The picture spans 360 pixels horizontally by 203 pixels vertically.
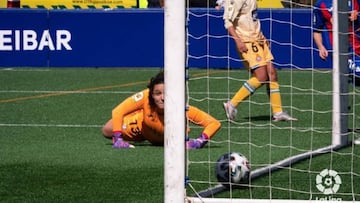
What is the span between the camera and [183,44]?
713 cm

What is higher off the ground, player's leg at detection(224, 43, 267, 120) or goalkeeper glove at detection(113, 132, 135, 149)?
player's leg at detection(224, 43, 267, 120)

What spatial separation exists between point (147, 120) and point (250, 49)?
3100 millimetres

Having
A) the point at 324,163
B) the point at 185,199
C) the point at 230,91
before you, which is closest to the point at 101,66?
the point at 230,91

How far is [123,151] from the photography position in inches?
413

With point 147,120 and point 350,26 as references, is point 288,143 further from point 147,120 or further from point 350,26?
point 350,26

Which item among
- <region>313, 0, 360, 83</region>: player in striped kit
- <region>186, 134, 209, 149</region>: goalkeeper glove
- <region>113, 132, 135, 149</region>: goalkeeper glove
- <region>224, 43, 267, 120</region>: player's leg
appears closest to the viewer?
<region>186, 134, 209, 149</region>: goalkeeper glove

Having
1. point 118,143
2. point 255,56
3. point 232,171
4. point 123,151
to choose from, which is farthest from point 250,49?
point 232,171

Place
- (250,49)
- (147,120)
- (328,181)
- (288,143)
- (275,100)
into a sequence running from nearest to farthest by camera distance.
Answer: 1. (328,181)
2. (147,120)
3. (288,143)
4. (250,49)
5. (275,100)

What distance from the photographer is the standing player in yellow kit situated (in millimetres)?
13273

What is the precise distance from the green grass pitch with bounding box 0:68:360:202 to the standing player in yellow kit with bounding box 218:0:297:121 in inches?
10.1

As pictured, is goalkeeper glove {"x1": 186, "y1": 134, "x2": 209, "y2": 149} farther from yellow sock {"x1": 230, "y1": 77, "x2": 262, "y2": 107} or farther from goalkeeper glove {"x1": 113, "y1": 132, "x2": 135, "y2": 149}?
yellow sock {"x1": 230, "y1": 77, "x2": 262, "y2": 107}

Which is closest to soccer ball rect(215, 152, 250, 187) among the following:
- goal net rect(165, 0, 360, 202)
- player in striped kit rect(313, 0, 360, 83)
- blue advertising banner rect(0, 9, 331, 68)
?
goal net rect(165, 0, 360, 202)

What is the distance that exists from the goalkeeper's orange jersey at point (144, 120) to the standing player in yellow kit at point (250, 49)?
245cm

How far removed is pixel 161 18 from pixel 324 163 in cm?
1141
